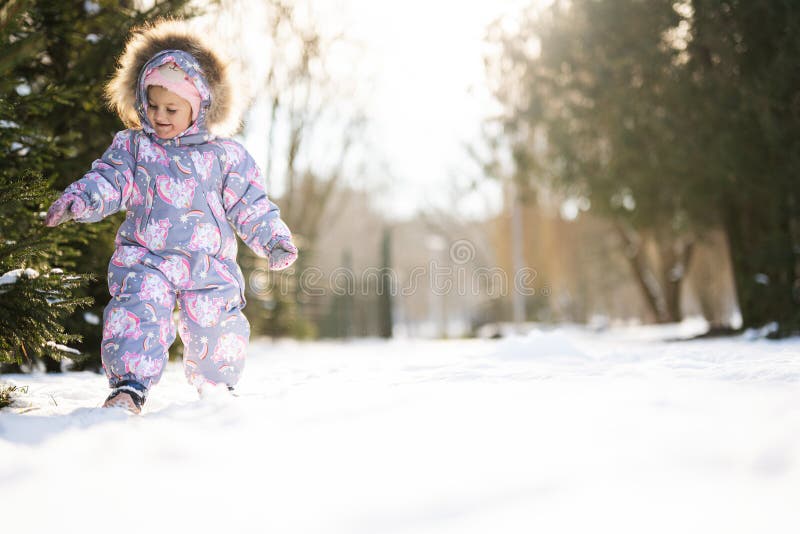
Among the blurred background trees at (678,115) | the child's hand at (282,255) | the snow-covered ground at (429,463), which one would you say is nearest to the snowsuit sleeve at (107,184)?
the child's hand at (282,255)

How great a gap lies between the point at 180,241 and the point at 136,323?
36cm

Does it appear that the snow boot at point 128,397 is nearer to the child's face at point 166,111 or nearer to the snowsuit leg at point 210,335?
the snowsuit leg at point 210,335

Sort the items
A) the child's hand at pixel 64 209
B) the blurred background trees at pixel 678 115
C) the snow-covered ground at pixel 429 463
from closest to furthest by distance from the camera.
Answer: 1. the snow-covered ground at pixel 429 463
2. the child's hand at pixel 64 209
3. the blurred background trees at pixel 678 115

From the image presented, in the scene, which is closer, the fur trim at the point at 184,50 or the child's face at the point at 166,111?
the child's face at the point at 166,111

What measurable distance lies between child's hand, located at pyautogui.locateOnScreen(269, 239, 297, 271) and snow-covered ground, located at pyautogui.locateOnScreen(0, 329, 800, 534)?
67cm

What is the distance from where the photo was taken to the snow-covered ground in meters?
1.27

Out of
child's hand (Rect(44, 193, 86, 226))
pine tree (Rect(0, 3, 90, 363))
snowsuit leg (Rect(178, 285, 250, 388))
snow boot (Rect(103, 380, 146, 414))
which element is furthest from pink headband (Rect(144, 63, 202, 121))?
snow boot (Rect(103, 380, 146, 414))

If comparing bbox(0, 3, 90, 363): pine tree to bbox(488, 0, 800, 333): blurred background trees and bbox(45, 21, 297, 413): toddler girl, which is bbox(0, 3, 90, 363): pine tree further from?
bbox(488, 0, 800, 333): blurred background trees

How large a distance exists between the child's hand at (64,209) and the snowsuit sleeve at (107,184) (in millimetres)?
15

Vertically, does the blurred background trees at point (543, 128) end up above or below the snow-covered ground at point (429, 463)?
above

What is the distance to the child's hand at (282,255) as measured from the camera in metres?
2.73

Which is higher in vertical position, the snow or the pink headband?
the pink headband

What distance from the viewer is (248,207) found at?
2850 mm

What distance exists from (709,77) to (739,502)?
639 centimetres
